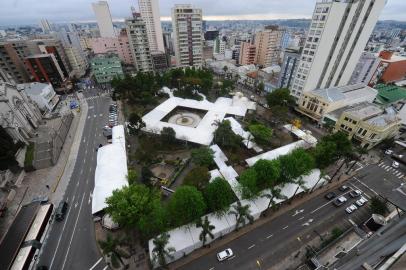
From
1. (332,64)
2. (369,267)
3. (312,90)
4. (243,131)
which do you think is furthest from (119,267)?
(332,64)

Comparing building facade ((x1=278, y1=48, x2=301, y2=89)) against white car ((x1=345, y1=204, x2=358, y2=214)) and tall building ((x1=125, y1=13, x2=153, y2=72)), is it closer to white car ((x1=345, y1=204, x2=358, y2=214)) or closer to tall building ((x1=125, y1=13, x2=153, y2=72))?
white car ((x1=345, y1=204, x2=358, y2=214))

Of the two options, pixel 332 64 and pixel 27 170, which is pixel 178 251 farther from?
pixel 332 64

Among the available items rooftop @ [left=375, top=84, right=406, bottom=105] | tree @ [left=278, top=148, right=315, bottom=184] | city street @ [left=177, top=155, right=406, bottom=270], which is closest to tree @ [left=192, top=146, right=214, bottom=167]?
tree @ [left=278, top=148, right=315, bottom=184]

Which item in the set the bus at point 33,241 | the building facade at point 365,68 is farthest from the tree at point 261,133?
the building facade at point 365,68

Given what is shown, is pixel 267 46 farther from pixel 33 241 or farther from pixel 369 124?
pixel 33 241

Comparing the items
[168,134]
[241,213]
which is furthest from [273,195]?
[168,134]

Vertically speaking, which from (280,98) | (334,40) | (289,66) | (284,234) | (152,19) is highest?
(152,19)
